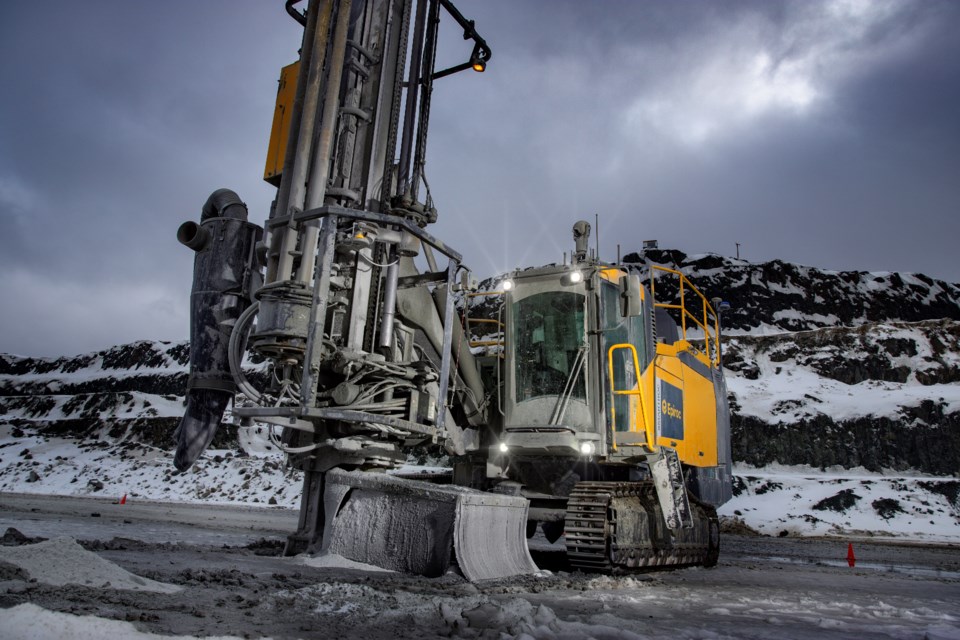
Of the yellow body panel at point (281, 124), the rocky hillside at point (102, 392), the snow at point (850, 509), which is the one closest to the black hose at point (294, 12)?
the yellow body panel at point (281, 124)

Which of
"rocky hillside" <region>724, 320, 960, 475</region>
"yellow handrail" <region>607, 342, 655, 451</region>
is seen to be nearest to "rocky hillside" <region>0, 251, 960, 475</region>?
"rocky hillside" <region>724, 320, 960, 475</region>

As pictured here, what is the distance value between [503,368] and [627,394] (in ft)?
5.75

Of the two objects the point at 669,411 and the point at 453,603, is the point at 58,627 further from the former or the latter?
the point at 669,411

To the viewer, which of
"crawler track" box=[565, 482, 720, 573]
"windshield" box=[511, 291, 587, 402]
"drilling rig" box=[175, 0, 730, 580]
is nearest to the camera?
"drilling rig" box=[175, 0, 730, 580]

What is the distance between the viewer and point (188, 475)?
89.9 ft

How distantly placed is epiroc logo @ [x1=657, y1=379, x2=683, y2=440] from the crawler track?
70 centimetres

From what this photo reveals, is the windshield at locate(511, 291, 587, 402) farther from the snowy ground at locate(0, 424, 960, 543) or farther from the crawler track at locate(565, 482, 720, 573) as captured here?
the snowy ground at locate(0, 424, 960, 543)

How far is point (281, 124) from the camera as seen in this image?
299 inches

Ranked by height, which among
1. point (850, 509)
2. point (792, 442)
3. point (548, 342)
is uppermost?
point (792, 442)

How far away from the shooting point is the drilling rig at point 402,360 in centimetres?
598

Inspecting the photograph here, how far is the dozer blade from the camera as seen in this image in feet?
18.2

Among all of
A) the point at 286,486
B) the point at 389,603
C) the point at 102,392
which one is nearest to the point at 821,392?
the point at 286,486

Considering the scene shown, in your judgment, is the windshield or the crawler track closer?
the crawler track

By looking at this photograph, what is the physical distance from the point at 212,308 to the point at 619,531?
195 inches
